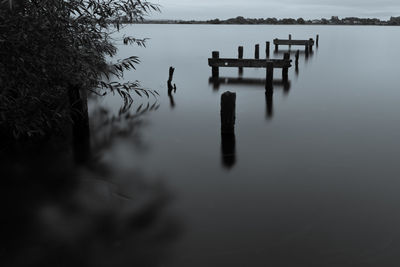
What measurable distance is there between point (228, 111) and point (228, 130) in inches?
38.1

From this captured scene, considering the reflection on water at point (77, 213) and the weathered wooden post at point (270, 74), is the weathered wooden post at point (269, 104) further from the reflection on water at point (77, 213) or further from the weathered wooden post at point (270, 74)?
the reflection on water at point (77, 213)

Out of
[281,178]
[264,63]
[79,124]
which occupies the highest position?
[264,63]

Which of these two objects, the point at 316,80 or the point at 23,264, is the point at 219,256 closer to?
the point at 23,264

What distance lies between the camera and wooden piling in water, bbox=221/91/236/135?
11184 millimetres

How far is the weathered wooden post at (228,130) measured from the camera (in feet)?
35.5

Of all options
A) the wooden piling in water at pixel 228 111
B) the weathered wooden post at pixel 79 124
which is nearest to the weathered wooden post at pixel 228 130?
the wooden piling in water at pixel 228 111

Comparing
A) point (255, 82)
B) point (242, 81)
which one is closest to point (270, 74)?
point (255, 82)

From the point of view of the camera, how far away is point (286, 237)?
6590mm

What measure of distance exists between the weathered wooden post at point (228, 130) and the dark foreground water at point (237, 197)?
0.16 m

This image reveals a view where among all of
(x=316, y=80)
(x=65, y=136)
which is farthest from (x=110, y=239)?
(x=316, y=80)

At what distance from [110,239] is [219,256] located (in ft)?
5.54

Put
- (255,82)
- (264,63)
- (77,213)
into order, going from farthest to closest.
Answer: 1. (255,82)
2. (264,63)
3. (77,213)

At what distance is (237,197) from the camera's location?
8305 mm

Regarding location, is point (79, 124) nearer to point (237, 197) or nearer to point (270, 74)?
point (237, 197)
